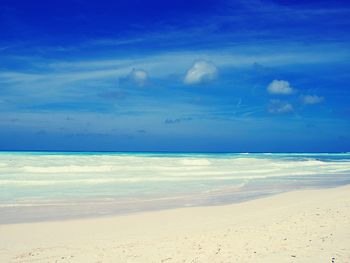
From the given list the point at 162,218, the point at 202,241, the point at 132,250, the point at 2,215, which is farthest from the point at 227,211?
the point at 2,215

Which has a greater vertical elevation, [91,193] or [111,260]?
[91,193]

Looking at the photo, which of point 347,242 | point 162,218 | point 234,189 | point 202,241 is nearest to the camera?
point 347,242

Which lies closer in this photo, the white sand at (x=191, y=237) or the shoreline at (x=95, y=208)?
the white sand at (x=191, y=237)

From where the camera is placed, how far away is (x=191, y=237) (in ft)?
26.1

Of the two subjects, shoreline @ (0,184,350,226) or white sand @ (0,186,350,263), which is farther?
shoreline @ (0,184,350,226)

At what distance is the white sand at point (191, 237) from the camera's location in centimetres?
657

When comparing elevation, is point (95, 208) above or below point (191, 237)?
above

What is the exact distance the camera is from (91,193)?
15.9 meters

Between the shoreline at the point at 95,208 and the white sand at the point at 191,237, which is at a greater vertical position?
the shoreline at the point at 95,208

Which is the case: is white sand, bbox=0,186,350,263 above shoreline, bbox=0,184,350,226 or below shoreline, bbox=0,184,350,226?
below

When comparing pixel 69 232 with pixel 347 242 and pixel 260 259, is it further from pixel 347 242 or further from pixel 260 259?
pixel 347 242

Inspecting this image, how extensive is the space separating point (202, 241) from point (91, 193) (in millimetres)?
9156

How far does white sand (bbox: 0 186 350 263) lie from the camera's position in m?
6.57

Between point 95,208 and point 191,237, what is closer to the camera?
point 191,237
